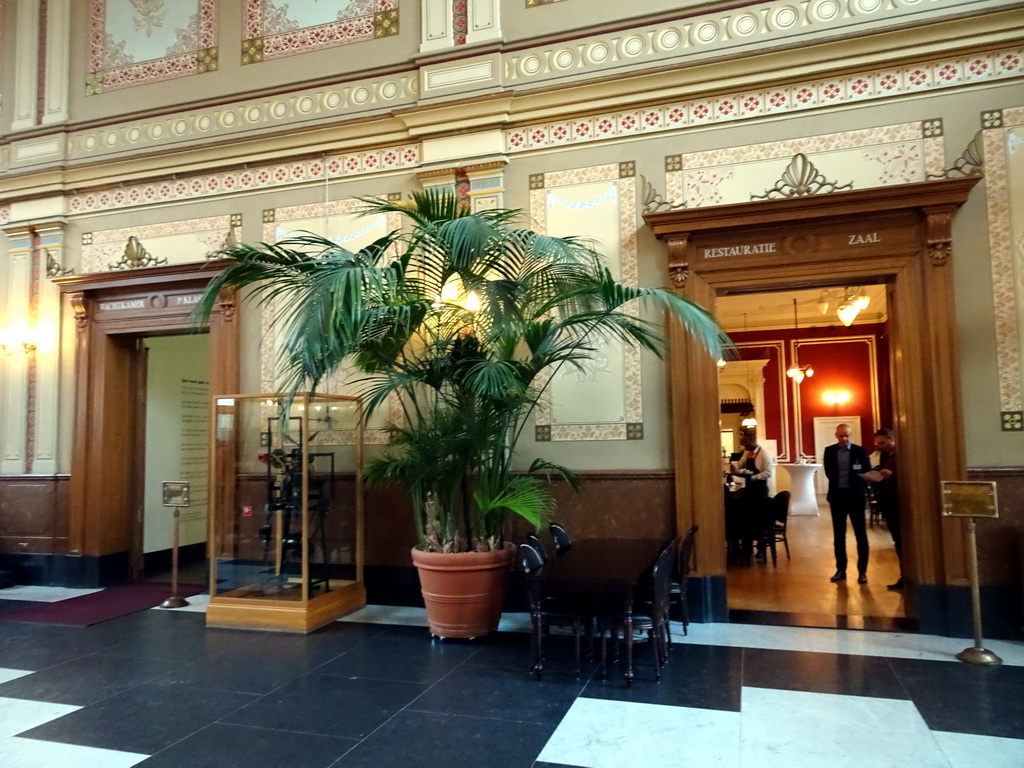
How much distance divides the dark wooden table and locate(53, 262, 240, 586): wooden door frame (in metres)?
4.39

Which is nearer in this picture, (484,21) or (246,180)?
(484,21)

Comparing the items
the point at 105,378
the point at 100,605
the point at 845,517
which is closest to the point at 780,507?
the point at 845,517

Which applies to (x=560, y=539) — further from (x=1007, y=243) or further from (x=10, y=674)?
(x=1007, y=243)

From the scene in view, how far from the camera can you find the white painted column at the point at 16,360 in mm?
7469

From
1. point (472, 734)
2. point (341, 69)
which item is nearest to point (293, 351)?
point (472, 734)

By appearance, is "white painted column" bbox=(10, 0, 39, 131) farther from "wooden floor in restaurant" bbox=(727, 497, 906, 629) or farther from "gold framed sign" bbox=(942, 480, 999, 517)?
"gold framed sign" bbox=(942, 480, 999, 517)

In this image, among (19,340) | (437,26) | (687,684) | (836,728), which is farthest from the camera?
(19,340)

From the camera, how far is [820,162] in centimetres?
543

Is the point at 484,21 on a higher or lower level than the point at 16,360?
higher

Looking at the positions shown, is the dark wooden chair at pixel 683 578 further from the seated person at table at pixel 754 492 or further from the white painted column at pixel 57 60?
the white painted column at pixel 57 60

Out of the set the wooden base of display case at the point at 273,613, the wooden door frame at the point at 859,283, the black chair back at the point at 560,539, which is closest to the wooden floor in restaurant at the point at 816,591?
the wooden door frame at the point at 859,283

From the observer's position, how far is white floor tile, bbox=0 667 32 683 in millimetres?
4450

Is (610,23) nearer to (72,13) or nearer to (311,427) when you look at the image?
(311,427)

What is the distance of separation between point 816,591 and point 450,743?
419 centimetres
